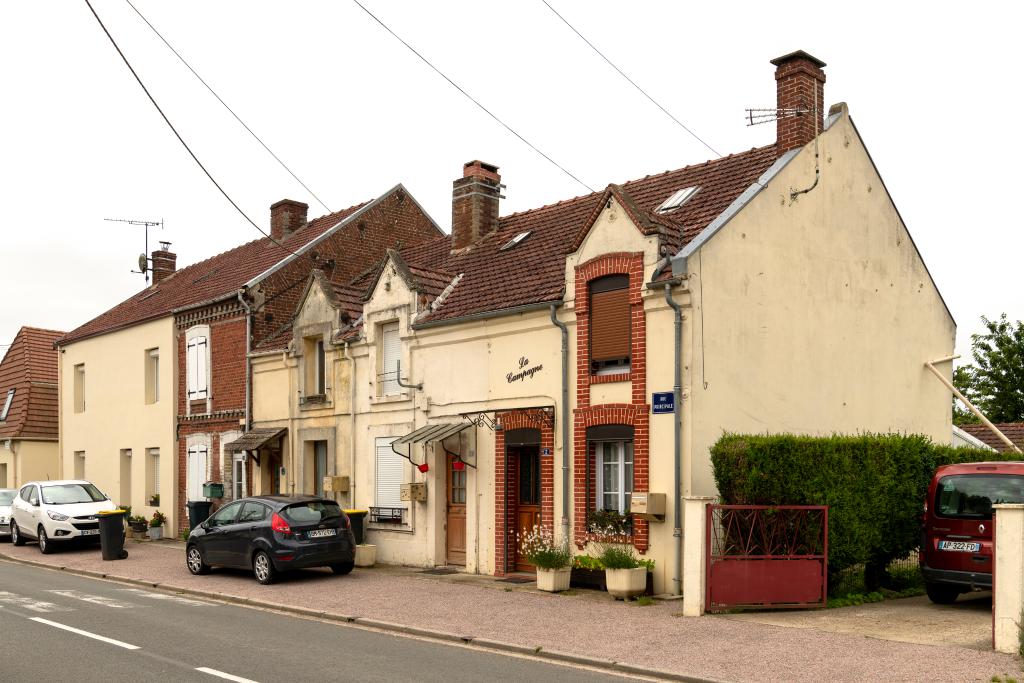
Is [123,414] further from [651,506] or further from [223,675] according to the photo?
[223,675]

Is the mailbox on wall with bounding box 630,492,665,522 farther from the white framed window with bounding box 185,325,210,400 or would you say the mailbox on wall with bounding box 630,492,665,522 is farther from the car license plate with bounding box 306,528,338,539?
the white framed window with bounding box 185,325,210,400

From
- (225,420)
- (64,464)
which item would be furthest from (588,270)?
(64,464)

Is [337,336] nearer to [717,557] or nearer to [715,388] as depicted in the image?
[715,388]

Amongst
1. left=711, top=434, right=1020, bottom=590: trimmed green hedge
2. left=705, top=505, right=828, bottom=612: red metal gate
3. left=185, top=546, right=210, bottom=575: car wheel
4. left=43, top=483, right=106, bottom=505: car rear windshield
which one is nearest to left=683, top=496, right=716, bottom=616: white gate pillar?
left=705, top=505, right=828, bottom=612: red metal gate

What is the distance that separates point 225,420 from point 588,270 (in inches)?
477

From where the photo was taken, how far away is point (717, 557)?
13336 mm

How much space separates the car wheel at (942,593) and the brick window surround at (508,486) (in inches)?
237

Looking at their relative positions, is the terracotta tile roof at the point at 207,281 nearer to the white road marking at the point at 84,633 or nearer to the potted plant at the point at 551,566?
the potted plant at the point at 551,566

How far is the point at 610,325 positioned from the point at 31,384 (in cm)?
2689

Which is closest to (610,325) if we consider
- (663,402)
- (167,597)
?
(663,402)

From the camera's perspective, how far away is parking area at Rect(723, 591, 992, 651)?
11.3 m

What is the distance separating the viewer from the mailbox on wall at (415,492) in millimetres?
19188

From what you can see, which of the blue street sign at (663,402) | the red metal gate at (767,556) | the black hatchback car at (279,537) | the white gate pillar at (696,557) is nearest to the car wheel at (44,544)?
the black hatchback car at (279,537)

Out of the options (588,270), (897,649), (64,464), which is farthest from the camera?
(64,464)
